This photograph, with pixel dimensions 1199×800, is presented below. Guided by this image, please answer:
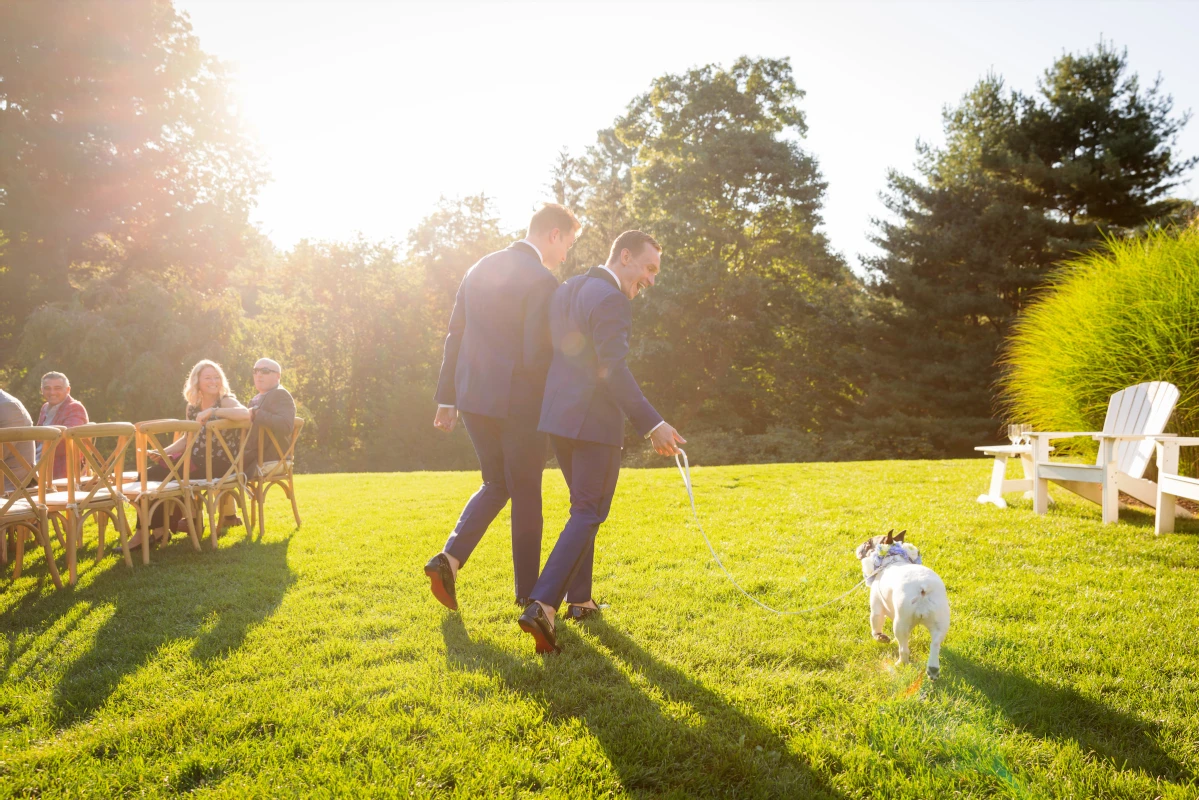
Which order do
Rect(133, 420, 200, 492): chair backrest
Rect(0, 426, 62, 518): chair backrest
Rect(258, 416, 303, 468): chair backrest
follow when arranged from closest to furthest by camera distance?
Rect(0, 426, 62, 518): chair backrest
Rect(133, 420, 200, 492): chair backrest
Rect(258, 416, 303, 468): chair backrest

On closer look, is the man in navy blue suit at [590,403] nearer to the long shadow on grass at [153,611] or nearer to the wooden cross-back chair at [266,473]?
the long shadow on grass at [153,611]

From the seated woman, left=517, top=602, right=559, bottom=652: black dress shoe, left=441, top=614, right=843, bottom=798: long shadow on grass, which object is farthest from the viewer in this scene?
the seated woman

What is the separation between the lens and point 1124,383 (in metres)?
6.52

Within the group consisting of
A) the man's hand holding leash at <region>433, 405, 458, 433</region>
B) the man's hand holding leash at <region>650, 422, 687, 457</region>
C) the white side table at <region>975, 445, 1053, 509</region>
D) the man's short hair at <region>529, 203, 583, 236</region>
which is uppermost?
the man's short hair at <region>529, 203, 583, 236</region>

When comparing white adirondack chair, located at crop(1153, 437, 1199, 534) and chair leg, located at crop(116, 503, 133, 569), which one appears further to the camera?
white adirondack chair, located at crop(1153, 437, 1199, 534)

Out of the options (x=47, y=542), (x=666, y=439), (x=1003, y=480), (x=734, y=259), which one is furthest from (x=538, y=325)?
(x=734, y=259)

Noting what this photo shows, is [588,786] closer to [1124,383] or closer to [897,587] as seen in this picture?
[897,587]

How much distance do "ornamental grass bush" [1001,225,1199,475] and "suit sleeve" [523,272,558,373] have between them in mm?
5930

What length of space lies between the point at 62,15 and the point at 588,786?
75.9 feet

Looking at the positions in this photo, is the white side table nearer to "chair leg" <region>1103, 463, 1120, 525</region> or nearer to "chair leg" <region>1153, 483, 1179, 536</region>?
"chair leg" <region>1103, 463, 1120, 525</region>

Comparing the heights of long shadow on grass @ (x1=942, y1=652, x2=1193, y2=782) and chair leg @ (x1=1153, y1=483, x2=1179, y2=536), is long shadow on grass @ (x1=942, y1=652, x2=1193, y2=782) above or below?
below

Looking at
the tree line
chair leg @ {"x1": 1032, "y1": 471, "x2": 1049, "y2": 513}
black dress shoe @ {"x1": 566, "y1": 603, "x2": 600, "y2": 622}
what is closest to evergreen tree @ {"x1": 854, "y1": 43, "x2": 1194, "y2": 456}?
the tree line

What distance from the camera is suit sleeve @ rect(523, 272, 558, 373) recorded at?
3238mm

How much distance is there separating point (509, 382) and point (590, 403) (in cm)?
48
